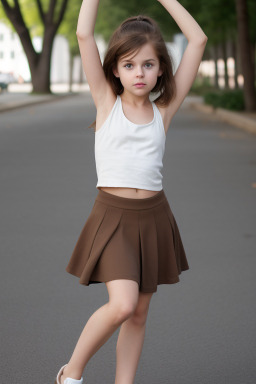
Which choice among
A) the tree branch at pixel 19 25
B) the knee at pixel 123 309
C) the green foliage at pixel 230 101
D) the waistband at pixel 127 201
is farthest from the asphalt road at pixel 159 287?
the tree branch at pixel 19 25

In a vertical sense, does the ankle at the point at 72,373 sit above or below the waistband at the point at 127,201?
below

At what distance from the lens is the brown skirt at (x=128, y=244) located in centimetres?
309

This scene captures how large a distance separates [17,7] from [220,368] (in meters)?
41.8

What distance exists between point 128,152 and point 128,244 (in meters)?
0.37

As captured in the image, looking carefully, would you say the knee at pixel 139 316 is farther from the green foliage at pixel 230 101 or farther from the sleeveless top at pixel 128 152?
the green foliage at pixel 230 101

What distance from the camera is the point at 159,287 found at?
5.62 m

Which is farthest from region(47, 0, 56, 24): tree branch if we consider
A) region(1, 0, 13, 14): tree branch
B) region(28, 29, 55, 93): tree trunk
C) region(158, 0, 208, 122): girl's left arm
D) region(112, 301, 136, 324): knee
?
region(112, 301, 136, 324): knee

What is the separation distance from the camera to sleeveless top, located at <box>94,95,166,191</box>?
322 centimetres

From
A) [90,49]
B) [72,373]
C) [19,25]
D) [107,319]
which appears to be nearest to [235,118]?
[90,49]

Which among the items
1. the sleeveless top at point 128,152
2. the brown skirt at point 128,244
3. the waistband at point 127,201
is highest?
the sleeveless top at point 128,152

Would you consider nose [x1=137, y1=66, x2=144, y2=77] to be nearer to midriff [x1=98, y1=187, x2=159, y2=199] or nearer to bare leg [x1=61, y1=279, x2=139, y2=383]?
midriff [x1=98, y1=187, x2=159, y2=199]

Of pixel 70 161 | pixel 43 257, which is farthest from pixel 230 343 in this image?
pixel 70 161

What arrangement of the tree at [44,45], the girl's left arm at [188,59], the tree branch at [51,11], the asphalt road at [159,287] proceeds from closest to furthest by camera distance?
the girl's left arm at [188,59], the asphalt road at [159,287], the tree at [44,45], the tree branch at [51,11]

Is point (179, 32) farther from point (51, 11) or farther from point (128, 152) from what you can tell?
point (128, 152)
